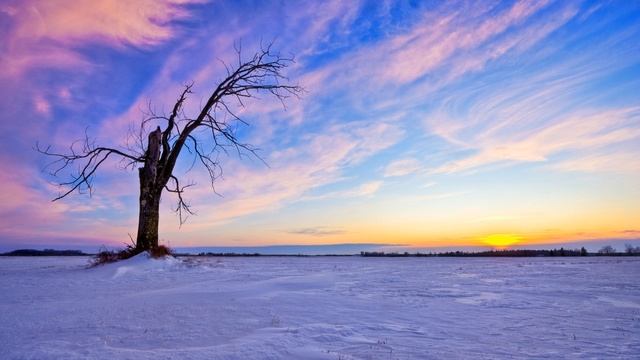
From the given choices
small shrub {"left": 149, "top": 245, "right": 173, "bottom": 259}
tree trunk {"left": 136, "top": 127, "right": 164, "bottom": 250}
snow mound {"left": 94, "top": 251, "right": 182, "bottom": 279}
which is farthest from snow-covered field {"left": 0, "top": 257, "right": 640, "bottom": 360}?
tree trunk {"left": 136, "top": 127, "right": 164, "bottom": 250}

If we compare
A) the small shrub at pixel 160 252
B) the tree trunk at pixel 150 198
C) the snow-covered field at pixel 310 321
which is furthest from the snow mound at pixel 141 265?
the snow-covered field at pixel 310 321

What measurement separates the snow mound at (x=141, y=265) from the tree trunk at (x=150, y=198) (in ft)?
3.19

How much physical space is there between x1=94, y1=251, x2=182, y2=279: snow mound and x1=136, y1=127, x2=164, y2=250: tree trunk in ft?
3.19

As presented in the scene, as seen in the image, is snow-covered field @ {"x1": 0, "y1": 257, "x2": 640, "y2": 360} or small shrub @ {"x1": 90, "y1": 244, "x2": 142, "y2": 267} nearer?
snow-covered field @ {"x1": 0, "y1": 257, "x2": 640, "y2": 360}

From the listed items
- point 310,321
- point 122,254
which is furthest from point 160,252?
point 310,321

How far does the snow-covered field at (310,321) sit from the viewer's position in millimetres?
3787

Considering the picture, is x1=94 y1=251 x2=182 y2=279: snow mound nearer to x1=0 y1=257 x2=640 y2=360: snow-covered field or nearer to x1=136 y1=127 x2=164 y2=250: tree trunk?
x1=136 y1=127 x2=164 y2=250: tree trunk

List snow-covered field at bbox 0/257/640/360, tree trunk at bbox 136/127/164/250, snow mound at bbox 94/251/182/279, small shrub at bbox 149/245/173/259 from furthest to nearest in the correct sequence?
tree trunk at bbox 136/127/164/250 < small shrub at bbox 149/245/173/259 < snow mound at bbox 94/251/182/279 < snow-covered field at bbox 0/257/640/360

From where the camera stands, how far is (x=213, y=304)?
19.8 ft

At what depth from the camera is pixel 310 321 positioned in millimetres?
5043

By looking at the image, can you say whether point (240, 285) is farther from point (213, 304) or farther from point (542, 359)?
point (542, 359)

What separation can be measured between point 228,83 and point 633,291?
13.2 metres

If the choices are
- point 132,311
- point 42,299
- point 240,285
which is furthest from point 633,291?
Answer: point 42,299

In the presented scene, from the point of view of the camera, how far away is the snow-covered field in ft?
12.4
